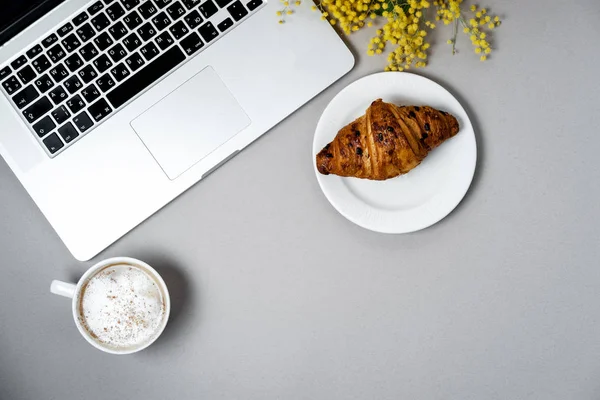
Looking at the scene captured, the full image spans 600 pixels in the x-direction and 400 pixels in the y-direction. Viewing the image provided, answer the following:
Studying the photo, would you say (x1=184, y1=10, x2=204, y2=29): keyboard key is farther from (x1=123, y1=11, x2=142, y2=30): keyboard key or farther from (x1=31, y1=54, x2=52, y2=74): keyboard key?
(x1=31, y1=54, x2=52, y2=74): keyboard key

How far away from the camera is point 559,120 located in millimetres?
982

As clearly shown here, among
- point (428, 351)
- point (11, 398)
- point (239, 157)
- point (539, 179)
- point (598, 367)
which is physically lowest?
point (598, 367)

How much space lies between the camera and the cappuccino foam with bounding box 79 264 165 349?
94 centimetres

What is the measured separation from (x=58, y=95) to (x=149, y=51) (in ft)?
0.55

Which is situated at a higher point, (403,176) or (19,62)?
(19,62)

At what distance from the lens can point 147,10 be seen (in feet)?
3.02

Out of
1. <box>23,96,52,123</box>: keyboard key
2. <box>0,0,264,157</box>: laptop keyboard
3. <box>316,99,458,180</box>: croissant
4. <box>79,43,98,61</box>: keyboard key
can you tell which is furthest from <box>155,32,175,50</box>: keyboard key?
<box>316,99,458,180</box>: croissant

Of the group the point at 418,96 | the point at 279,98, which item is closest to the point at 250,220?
the point at 279,98

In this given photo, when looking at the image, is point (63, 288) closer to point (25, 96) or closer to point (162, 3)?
point (25, 96)

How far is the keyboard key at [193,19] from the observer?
924 mm

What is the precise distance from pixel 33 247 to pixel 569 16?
105 cm

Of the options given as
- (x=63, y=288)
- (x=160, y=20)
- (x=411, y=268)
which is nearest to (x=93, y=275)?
(x=63, y=288)

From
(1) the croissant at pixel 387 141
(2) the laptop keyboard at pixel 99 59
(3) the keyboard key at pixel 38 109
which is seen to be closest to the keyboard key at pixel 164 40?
(2) the laptop keyboard at pixel 99 59

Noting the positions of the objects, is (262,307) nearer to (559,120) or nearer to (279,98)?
(279,98)
